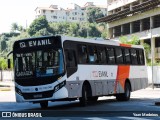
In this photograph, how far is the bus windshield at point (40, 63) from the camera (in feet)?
66.7

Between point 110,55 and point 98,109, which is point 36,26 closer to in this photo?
point 110,55

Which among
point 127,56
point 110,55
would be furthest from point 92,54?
point 127,56

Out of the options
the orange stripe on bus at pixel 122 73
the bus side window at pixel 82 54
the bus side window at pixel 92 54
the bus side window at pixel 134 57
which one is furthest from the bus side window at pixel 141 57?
the bus side window at pixel 82 54

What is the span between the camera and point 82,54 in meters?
22.5

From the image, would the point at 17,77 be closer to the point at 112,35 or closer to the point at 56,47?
the point at 56,47

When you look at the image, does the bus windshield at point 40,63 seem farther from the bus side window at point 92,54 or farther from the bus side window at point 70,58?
the bus side window at point 92,54

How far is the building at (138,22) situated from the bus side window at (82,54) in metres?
42.7

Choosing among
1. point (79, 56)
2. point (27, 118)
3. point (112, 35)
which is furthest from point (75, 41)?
point (112, 35)

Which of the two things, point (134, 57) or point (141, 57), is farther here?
point (141, 57)

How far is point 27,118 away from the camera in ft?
54.5

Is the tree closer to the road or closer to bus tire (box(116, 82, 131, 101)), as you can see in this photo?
bus tire (box(116, 82, 131, 101))

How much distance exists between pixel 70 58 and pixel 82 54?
1487 mm

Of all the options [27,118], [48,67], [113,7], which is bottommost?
[27,118]

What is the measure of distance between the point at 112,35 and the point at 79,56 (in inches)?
2730
